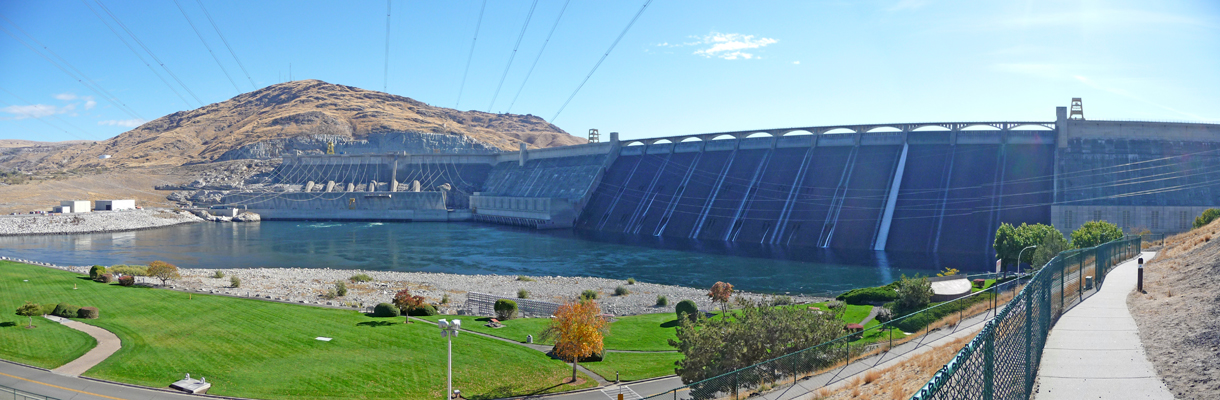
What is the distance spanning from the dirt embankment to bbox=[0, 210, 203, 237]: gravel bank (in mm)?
103933

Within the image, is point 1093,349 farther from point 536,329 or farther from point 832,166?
point 832,166

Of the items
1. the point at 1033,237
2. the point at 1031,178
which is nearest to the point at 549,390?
the point at 1033,237

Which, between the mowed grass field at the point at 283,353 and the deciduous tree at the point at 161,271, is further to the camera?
the deciduous tree at the point at 161,271

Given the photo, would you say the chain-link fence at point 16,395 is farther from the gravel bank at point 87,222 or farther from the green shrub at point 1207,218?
the gravel bank at point 87,222

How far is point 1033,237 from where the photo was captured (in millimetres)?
37781

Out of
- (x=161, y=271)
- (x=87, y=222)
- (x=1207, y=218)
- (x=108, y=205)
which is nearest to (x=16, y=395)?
(x=161, y=271)

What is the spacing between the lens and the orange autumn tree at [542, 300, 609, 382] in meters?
22.4

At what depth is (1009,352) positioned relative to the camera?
764 cm

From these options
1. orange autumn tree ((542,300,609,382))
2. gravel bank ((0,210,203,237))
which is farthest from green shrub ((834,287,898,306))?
gravel bank ((0,210,203,237))

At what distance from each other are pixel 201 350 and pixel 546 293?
2270cm

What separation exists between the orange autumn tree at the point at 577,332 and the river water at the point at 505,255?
23052mm

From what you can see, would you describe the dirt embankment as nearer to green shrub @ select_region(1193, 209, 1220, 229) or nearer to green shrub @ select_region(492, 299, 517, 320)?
green shrub @ select_region(492, 299, 517, 320)

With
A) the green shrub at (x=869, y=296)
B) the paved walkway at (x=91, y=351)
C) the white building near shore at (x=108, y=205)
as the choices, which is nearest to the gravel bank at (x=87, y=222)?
the white building near shore at (x=108, y=205)

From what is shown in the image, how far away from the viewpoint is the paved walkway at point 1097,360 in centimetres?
867
